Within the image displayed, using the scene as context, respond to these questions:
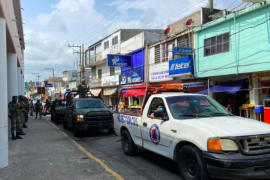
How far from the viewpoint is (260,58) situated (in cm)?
1134

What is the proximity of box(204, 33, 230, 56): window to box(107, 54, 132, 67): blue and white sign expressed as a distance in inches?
411

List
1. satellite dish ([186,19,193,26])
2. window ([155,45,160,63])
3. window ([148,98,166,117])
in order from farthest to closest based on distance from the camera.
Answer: window ([155,45,160,63])
satellite dish ([186,19,193,26])
window ([148,98,166,117])

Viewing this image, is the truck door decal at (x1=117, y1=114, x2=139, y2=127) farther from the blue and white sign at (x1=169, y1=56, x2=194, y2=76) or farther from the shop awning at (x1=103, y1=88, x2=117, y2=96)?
the shop awning at (x1=103, y1=88, x2=117, y2=96)

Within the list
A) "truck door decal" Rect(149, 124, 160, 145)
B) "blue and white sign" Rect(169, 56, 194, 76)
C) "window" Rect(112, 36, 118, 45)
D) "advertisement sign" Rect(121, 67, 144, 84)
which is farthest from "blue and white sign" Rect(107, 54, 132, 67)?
"truck door decal" Rect(149, 124, 160, 145)

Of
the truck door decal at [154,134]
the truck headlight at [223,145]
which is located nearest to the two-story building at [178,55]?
the truck door decal at [154,134]

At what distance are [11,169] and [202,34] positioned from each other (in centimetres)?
1280

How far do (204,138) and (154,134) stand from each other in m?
1.61

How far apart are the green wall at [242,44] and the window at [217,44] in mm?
229

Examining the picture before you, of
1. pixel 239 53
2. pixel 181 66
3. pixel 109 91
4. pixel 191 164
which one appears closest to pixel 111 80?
A: pixel 109 91

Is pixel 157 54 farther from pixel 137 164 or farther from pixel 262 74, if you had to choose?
pixel 137 164

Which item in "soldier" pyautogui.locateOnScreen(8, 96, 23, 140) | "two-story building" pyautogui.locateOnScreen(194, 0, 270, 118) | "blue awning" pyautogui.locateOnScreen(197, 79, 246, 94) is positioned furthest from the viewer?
"blue awning" pyautogui.locateOnScreen(197, 79, 246, 94)

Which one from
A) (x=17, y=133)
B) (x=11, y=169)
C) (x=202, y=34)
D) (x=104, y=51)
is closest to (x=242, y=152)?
→ (x=11, y=169)

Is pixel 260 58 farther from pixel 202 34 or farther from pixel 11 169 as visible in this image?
pixel 11 169

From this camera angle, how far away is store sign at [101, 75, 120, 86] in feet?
88.5
